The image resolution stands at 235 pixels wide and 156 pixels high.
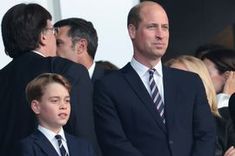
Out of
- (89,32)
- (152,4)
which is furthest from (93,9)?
(152,4)

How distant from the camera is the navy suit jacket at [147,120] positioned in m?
5.74

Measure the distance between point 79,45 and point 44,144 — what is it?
1584 mm

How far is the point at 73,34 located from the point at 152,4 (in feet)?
4.37

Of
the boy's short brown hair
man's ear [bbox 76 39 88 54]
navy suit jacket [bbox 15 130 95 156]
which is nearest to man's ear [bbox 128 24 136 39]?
the boy's short brown hair

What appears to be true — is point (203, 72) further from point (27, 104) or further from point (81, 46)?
point (27, 104)

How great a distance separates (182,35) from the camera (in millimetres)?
10367

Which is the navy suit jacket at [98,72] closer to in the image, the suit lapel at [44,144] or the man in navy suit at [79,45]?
the man in navy suit at [79,45]

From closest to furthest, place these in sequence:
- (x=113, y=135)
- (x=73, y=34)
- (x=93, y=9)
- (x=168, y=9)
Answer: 1. (x=113, y=135)
2. (x=73, y=34)
3. (x=93, y=9)
4. (x=168, y=9)

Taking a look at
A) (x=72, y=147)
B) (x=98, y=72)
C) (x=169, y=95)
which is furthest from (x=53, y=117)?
(x=98, y=72)

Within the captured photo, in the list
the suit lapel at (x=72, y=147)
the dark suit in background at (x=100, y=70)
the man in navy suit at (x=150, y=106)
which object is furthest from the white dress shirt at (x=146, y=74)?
the dark suit in background at (x=100, y=70)

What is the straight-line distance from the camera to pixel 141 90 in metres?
5.85

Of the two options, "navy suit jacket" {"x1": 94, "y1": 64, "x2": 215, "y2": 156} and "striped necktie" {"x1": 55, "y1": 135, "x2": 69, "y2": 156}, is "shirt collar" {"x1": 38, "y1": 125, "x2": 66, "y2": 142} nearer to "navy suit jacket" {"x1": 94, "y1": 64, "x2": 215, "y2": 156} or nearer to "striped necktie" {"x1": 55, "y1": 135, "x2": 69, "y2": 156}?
"striped necktie" {"x1": 55, "y1": 135, "x2": 69, "y2": 156}

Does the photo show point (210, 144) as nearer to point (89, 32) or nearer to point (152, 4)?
point (152, 4)

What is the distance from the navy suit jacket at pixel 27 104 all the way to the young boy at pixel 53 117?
0.23ft
